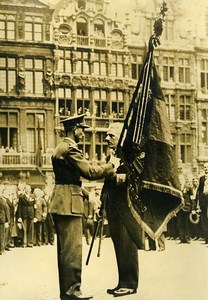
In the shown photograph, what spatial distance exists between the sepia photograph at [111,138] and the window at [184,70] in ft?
0.07

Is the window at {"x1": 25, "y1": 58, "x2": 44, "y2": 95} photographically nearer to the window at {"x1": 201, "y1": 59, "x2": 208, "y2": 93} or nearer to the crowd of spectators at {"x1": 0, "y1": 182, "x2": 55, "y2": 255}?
the crowd of spectators at {"x1": 0, "y1": 182, "x2": 55, "y2": 255}

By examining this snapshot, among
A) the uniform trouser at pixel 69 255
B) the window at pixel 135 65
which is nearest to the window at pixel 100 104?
the window at pixel 135 65

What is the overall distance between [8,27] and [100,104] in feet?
4.84

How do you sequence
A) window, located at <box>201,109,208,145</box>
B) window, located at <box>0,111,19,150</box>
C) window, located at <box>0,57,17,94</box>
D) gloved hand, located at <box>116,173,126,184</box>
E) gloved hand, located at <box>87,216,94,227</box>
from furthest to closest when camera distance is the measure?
window, located at <box>201,109,208,145</box> → window, located at <box>0,57,17,94</box> → window, located at <box>0,111,19,150</box> → gloved hand, located at <box>87,216,94,227</box> → gloved hand, located at <box>116,173,126,184</box>

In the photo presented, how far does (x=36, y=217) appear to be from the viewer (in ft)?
25.9

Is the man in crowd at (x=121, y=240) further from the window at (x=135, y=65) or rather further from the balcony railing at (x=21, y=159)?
the window at (x=135, y=65)

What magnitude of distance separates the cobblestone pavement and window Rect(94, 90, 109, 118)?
1.70 metres

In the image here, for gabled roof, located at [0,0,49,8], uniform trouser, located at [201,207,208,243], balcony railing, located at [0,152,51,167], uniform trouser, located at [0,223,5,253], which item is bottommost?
uniform trouser, located at [0,223,5,253]

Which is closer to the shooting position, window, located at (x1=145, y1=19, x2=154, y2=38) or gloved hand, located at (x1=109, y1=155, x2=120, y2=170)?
gloved hand, located at (x1=109, y1=155, x2=120, y2=170)

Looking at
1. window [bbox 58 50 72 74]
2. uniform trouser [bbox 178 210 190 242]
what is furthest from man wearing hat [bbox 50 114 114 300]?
uniform trouser [bbox 178 210 190 242]

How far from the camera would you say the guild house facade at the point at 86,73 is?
7086 mm

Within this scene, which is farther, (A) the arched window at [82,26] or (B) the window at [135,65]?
(B) the window at [135,65]

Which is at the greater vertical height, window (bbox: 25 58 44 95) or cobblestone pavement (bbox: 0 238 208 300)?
window (bbox: 25 58 44 95)

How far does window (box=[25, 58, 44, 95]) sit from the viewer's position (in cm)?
748
